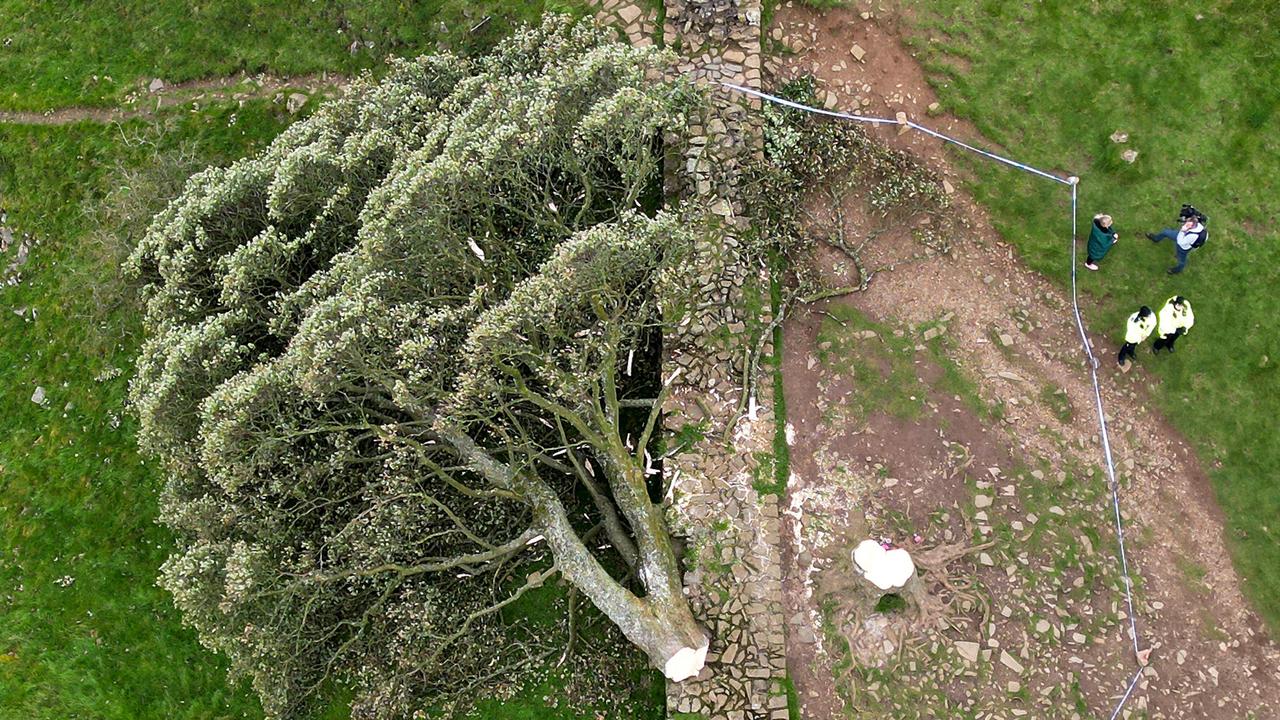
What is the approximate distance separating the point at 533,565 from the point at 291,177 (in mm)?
10300

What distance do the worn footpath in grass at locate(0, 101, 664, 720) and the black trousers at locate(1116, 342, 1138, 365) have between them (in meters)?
13.0

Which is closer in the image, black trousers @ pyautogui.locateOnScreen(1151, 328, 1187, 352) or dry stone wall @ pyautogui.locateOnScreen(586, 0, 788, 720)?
dry stone wall @ pyautogui.locateOnScreen(586, 0, 788, 720)

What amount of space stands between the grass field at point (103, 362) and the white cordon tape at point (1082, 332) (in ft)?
22.9

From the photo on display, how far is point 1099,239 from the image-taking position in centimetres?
1834

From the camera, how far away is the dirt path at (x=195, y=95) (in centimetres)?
2392

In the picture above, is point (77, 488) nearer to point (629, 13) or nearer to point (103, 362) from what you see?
point (103, 362)

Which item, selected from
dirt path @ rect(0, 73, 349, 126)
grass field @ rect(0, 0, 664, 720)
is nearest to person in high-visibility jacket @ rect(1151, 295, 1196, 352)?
grass field @ rect(0, 0, 664, 720)

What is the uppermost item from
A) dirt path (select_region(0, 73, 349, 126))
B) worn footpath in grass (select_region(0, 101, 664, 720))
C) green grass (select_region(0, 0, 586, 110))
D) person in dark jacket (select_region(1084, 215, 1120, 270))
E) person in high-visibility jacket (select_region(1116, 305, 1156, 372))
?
green grass (select_region(0, 0, 586, 110))

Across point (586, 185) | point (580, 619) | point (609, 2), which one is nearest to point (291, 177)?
point (586, 185)

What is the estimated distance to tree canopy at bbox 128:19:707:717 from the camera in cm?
1469

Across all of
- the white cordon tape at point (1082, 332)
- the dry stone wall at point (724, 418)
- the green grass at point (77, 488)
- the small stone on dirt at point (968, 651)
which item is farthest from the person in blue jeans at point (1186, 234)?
the green grass at point (77, 488)

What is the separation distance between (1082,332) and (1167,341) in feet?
5.64

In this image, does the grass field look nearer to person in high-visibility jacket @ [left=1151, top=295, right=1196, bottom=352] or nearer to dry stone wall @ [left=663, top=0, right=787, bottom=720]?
dry stone wall @ [left=663, top=0, right=787, bottom=720]

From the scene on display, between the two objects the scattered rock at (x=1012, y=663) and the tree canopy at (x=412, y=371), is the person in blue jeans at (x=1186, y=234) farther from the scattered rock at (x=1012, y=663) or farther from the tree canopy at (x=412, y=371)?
the tree canopy at (x=412, y=371)
